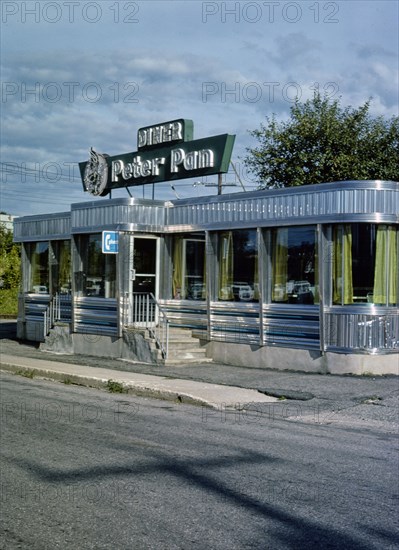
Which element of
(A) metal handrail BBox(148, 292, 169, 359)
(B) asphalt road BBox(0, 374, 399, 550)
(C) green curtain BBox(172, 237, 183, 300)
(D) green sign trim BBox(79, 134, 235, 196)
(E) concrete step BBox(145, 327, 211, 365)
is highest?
(D) green sign trim BBox(79, 134, 235, 196)

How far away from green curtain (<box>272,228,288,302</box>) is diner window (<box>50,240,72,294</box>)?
7287 millimetres

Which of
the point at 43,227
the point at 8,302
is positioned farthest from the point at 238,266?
the point at 8,302

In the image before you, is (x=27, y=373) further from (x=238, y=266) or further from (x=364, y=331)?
(x=364, y=331)

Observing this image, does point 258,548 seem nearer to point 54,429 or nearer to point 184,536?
point 184,536

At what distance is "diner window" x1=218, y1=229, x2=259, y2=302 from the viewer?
17.0m

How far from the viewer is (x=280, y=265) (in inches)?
648

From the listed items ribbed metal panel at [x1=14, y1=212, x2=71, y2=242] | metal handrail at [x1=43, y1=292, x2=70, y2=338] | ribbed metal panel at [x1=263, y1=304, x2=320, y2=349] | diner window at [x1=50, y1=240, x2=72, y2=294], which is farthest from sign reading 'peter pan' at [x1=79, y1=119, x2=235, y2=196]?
ribbed metal panel at [x1=263, y1=304, x2=320, y2=349]

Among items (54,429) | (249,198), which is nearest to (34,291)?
(249,198)

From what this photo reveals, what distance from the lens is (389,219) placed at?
1494 centimetres

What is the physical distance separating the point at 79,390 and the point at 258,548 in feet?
30.1

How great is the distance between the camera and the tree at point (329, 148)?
26344mm

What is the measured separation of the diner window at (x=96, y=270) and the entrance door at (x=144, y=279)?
1.93 ft

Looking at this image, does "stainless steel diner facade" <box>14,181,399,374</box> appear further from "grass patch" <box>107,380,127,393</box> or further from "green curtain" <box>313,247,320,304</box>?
"grass patch" <box>107,380,127,393</box>

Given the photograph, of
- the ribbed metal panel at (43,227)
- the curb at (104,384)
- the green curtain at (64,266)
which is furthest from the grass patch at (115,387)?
the ribbed metal panel at (43,227)
